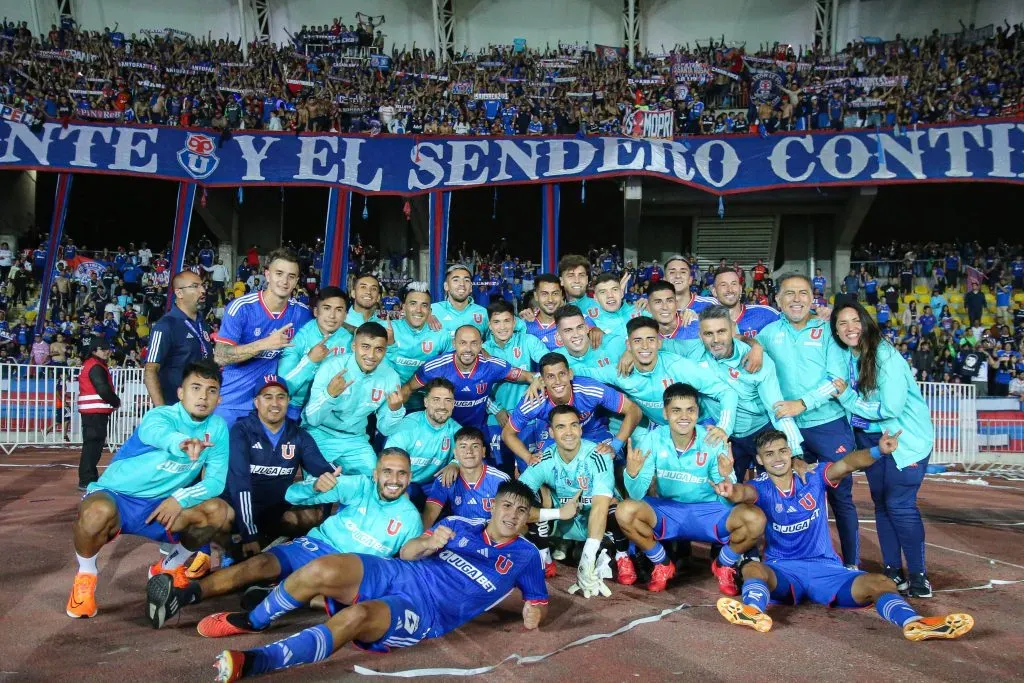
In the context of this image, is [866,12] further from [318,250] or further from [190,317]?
[190,317]

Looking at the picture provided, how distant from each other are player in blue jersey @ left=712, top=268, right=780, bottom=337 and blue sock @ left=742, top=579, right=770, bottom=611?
7.61 ft

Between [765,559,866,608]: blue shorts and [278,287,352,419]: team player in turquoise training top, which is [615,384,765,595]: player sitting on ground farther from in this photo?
[278,287,352,419]: team player in turquoise training top

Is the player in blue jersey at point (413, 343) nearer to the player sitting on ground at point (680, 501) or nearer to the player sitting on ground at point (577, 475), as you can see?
the player sitting on ground at point (577, 475)

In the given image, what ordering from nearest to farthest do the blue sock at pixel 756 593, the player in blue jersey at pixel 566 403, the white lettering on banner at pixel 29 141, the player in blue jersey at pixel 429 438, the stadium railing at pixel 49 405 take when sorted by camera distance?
the blue sock at pixel 756 593 → the player in blue jersey at pixel 429 438 → the player in blue jersey at pixel 566 403 → the stadium railing at pixel 49 405 → the white lettering on banner at pixel 29 141

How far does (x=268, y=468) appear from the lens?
20.0 ft

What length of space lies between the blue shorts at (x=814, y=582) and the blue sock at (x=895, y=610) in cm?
27

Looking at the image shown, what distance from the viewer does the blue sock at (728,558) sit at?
5.92 meters

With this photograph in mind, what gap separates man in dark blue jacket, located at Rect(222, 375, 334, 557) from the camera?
19.5 ft

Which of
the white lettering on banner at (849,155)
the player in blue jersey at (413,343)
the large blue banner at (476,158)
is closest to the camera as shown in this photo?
the player in blue jersey at (413,343)

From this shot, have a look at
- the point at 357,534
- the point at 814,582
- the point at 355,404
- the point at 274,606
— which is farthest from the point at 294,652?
the point at 814,582

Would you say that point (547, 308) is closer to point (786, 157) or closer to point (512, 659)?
point (512, 659)

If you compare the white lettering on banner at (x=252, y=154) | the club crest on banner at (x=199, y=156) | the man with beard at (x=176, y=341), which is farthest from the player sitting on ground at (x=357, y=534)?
the club crest on banner at (x=199, y=156)

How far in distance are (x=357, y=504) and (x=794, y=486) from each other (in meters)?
→ 2.89

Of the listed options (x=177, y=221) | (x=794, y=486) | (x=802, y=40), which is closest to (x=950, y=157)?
(x=802, y=40)
